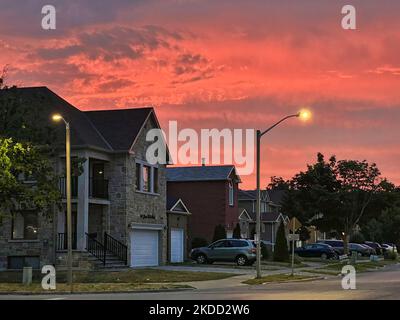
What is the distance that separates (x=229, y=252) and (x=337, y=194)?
2257 centimetres

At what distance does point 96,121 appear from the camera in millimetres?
40969

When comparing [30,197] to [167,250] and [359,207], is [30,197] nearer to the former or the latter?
[167,250]

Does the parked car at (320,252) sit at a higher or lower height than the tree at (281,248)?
lower

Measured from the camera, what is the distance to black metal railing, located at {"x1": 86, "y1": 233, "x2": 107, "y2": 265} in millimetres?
35844

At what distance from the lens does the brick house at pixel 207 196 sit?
56.2m

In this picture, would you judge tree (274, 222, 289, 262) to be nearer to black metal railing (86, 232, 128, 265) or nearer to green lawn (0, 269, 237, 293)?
black metal railing (86, 232, 128, 265)

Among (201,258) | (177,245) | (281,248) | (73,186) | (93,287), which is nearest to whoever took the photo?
(93,287)

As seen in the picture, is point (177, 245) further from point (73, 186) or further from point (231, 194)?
point (73, 186)

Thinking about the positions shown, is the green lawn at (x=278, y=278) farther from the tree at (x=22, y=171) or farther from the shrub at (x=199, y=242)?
the shrub at (x=199, y=242)

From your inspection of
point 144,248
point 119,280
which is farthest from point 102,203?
point 119,280

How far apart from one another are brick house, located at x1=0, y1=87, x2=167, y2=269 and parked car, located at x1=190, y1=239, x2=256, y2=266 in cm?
249

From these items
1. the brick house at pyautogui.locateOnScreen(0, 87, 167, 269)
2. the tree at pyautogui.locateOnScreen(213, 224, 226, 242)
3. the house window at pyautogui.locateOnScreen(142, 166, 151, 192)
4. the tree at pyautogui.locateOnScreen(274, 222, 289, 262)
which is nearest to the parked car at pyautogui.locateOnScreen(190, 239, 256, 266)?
the brick house at pyautogui.locateOnScreen(0, 87, 167, 269)

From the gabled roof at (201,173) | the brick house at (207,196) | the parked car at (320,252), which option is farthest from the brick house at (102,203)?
the parked car at (320,252)

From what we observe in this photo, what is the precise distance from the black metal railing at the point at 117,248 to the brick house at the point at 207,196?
17.8 meters
